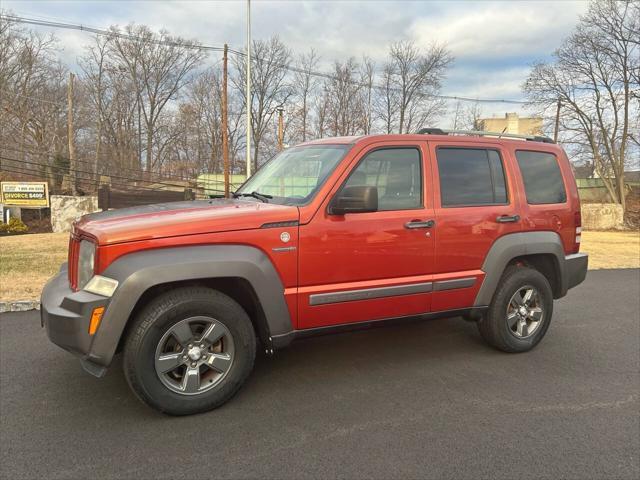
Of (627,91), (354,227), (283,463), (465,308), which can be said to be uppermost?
(627,91)

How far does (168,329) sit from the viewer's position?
2.90m

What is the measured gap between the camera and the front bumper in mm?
2705

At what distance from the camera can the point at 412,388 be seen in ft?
11.5

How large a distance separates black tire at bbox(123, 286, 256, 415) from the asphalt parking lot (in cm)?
14

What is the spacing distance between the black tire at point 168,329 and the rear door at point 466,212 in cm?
170

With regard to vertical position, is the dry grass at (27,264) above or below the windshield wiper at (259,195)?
below

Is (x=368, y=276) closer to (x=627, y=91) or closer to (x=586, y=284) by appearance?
(x=586, y=284)

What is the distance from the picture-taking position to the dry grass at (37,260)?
6.54 m

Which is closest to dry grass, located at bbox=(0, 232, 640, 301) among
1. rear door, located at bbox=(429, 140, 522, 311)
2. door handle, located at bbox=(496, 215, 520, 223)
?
rear door, located at bbox=(429, 140, 522, 311)

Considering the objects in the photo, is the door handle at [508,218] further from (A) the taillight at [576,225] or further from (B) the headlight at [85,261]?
(B) the headlight at [85,261]

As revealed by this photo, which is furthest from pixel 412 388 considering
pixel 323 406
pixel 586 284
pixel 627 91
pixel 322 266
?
pixel 627 91

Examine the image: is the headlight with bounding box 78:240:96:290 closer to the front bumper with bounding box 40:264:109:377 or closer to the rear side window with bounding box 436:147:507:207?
the front bumper with bounding box 40:264:109:377

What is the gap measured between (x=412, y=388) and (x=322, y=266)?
4.05 ft

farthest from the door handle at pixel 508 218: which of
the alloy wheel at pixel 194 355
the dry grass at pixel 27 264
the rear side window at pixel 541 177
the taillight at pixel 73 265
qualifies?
the dry grass at pixel 27 264
